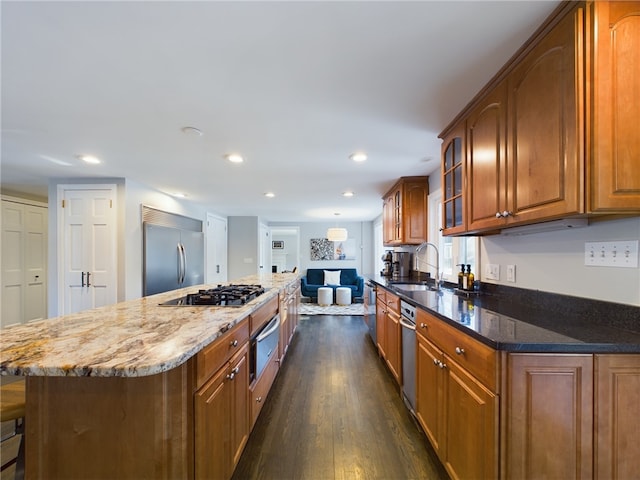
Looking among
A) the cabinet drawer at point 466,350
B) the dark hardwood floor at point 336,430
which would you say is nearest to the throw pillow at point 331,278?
the dark hardwood floor at point 336,430

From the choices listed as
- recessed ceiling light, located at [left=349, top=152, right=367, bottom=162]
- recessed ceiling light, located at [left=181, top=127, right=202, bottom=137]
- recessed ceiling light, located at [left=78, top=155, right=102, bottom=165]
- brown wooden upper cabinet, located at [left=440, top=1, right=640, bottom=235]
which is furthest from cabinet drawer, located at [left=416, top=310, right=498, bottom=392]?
recessed ceiling light, located at [left=78, top=155, right=102, bottom=165]

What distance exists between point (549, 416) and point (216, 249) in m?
6.63

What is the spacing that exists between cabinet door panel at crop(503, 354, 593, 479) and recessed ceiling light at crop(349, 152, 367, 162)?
6.99ft

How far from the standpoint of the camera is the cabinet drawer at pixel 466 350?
1093mm

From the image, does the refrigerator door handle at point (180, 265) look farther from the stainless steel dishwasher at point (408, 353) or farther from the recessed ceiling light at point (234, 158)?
the stainless steel dishwasher at point (408, 353)

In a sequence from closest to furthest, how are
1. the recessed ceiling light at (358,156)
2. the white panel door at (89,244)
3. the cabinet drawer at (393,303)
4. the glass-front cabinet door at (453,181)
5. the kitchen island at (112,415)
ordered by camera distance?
the kitchen island at (112,415) → the glass-front cabinet door at (453,181) → the cabinet drawer at (393,303) → the recessed ceiling light at (358,156) → the white panel door at (89,244)

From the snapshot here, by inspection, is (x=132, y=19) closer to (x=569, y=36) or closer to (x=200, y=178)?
(x=569, y=36)

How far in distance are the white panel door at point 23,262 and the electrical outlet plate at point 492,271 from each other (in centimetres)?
611

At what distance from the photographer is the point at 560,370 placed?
102 cm

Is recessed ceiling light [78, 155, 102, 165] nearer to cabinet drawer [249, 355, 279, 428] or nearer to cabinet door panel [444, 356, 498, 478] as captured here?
cabinet drawer [249, 355, 279, 428]

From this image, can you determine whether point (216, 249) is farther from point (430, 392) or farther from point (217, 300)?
point (430, 392)

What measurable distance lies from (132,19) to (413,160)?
2.48 m

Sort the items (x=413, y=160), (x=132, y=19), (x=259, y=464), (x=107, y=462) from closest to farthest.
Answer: (x=107, y=462)
(x=132, y=19)
(x=259, y=464)
(x=413, y=160)

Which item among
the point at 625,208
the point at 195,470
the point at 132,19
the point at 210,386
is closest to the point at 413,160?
the point at 625,208
